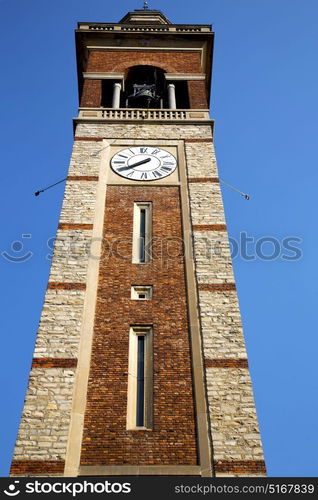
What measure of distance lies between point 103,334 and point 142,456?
3344 millimetres

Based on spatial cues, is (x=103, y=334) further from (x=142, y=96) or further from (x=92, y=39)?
(x=92, y=39)

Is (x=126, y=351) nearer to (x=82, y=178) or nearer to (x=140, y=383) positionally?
(x=140, y=383)

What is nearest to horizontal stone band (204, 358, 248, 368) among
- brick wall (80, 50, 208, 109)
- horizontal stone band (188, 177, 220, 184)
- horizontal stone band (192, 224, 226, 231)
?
horizontal stone band (192, 224, 226, 231)

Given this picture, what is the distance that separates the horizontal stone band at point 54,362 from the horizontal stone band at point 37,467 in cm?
228

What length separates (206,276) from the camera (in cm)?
1508

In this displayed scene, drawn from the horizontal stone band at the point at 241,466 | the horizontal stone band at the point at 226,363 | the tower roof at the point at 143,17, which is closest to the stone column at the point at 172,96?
the tower roof at the point at 143,17

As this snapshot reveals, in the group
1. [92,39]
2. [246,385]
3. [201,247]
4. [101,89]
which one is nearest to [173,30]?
[92,39]

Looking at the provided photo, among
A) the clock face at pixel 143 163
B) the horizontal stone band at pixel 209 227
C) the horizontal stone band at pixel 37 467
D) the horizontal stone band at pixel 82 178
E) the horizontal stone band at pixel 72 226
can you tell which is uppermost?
the clock face at pixel 143 163

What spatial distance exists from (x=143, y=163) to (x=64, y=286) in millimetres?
6526

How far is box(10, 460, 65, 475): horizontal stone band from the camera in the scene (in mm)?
10648

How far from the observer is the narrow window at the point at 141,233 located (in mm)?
16031

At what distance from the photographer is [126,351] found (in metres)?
13.2

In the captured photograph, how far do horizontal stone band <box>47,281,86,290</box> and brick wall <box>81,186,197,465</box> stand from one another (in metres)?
0.50

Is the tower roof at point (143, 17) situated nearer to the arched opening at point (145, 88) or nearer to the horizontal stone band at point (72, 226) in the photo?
the arched opening at point (145, 88)
